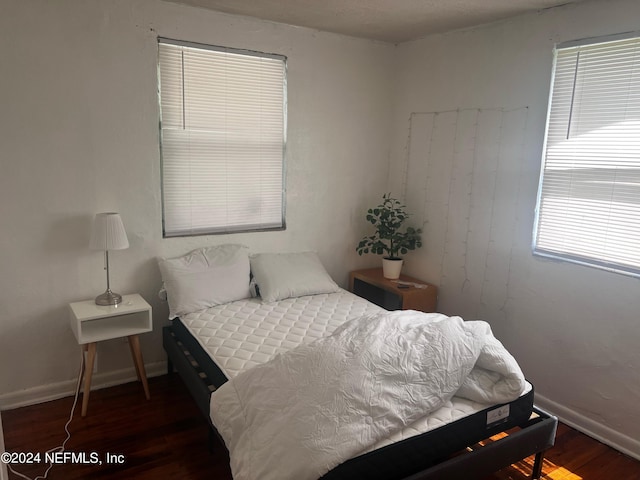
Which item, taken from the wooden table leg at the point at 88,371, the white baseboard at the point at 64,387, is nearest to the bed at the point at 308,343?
the white baseboard at the point at 64,387

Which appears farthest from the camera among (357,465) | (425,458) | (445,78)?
(445,78)

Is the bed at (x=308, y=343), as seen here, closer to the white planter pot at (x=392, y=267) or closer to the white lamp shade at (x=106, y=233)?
the white lamp shade at (x=106, y=233)

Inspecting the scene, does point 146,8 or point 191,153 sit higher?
point 146,8

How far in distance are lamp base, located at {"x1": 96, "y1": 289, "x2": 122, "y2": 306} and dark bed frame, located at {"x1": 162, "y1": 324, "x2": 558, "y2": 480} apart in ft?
2.56

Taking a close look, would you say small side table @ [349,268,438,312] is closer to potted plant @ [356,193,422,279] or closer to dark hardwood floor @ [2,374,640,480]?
potted plant @ [356,193,422,279]

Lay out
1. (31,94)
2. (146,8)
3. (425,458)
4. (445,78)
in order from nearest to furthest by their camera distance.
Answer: (425,458) → (31,94) → (146,8) → (445,78)

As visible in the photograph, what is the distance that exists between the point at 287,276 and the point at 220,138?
1.06 meters

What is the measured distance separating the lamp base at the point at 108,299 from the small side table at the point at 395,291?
1843 mm

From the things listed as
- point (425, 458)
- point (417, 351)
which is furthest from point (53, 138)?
point (425, 458)

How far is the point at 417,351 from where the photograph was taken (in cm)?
199

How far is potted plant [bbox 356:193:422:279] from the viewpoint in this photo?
12.2ft

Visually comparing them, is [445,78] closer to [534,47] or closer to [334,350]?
[534,47]

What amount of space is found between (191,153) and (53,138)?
804 millimetres

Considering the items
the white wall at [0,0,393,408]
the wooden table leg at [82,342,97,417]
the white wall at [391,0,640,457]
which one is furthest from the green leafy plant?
the wooden table leg at [82,342,97,417]
